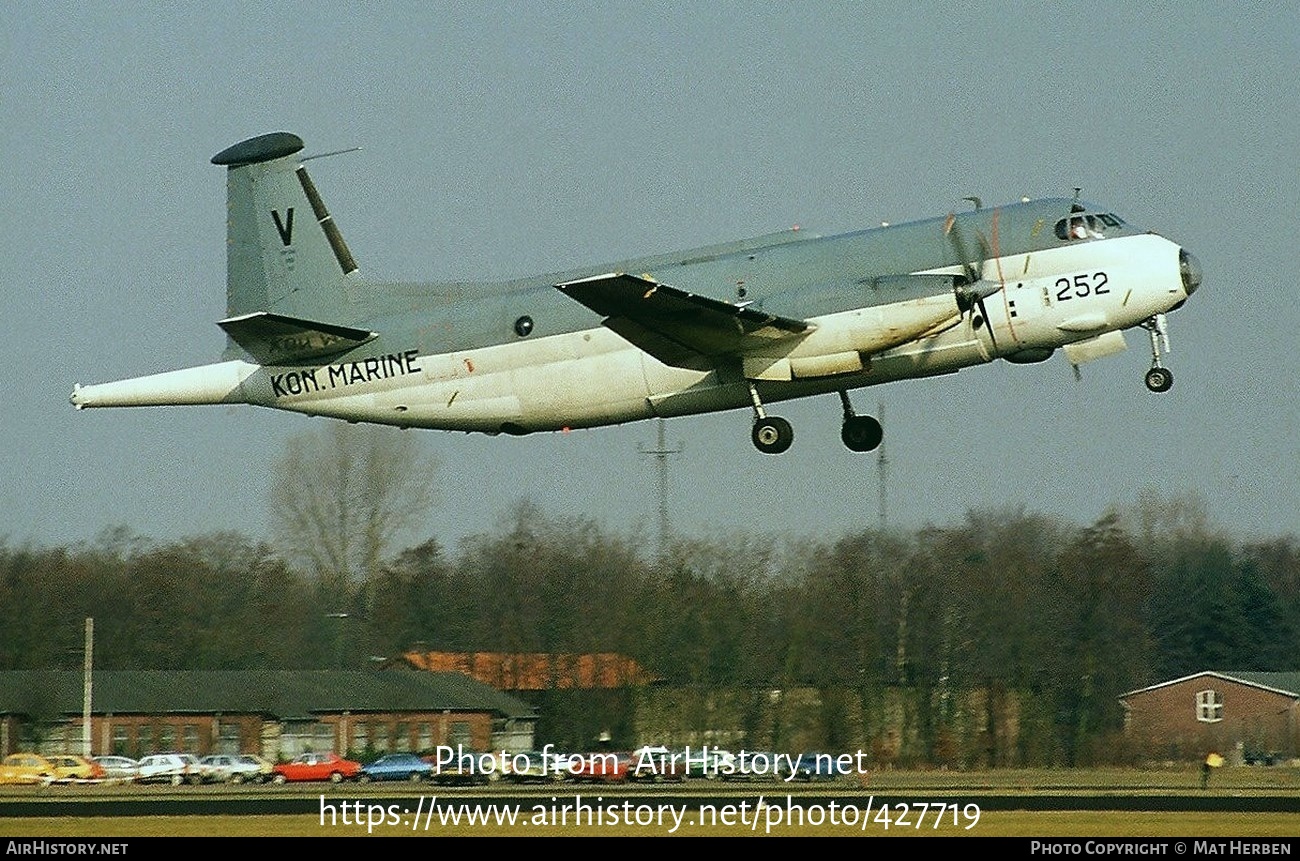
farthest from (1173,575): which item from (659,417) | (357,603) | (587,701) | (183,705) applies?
(659,417)

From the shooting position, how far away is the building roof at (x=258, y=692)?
146 feet

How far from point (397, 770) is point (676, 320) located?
51.3 feet

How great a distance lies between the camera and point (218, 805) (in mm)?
28750

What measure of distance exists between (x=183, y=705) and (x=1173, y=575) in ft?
96.6

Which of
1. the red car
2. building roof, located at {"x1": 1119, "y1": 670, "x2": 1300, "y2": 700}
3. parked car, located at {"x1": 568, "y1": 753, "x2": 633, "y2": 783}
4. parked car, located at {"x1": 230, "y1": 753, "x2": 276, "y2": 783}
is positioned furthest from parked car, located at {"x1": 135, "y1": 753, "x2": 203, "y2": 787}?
building roof, located at {"x1": 1119, "y1": 670, "x2": 1300, "y2": 700}

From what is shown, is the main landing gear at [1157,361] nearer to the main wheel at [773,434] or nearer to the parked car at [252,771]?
the main wheel at [773,434]

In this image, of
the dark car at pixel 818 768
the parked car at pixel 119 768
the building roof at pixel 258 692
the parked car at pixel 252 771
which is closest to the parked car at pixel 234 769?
the parked car at pixel 252 771

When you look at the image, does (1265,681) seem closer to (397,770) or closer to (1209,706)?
(1209,706)

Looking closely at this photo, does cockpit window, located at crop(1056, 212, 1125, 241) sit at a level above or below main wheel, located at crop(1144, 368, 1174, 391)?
above

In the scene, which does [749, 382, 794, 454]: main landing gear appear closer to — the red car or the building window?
the red car

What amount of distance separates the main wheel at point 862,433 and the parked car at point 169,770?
56.3 ft

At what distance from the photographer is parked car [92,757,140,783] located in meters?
37.9

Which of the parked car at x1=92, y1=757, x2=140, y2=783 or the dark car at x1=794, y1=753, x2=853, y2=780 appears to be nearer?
the dark car at x1=794, y1=753, x2=853, y2=780

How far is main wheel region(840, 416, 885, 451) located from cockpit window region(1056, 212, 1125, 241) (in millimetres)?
4214
